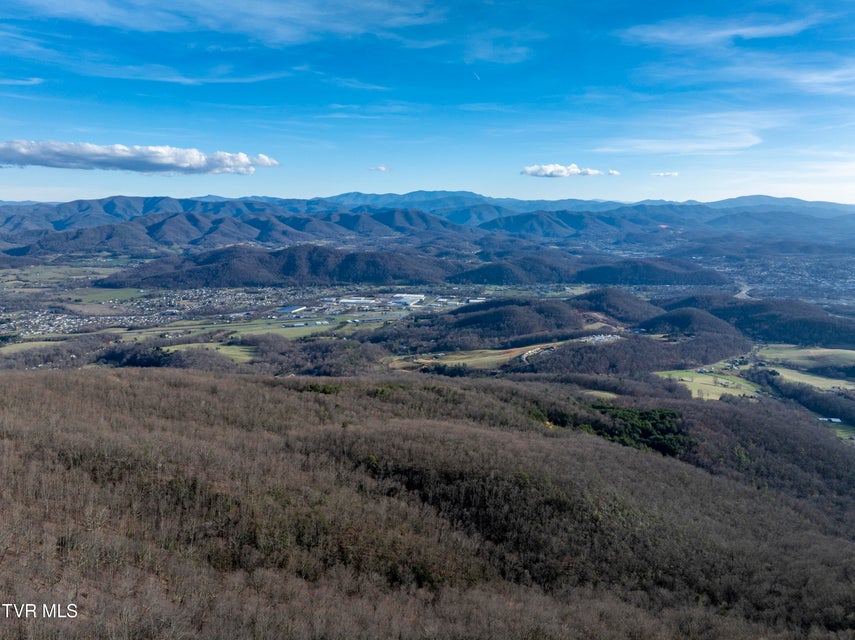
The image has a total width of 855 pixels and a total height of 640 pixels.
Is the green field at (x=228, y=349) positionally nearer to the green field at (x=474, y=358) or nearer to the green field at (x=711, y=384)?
the green field at (x=474, y=358)

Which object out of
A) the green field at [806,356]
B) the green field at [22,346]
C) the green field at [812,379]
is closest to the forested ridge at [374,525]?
the green field at [812,379]

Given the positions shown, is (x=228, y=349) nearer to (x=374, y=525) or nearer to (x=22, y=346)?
(x=22, y=346)

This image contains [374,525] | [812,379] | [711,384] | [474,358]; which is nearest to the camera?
[374,525]

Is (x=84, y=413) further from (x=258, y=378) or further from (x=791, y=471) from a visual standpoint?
(x=791, y=471)

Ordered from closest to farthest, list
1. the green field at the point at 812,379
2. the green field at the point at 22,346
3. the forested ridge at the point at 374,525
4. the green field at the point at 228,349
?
the forested ridge at the point at 374,525
the green field at the point at 812,379
the green field at the point at 228,349
the green field at the point at 22,346

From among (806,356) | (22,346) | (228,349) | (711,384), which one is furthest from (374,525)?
(806,356)

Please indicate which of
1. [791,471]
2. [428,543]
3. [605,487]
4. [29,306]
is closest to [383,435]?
[428,543]

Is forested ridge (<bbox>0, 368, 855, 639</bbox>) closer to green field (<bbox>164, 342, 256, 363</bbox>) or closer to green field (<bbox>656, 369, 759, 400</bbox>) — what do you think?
green field (<bbox>656, 369, 759, 400</bbox>)

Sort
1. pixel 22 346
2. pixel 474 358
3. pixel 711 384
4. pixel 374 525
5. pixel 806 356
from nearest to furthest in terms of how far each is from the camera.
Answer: pixel 374 525
pixel 711 384
pixel 474 358
pixel 22 346
pixel 806 356

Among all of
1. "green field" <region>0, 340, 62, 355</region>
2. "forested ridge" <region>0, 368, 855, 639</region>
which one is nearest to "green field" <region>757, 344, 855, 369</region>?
"forested ridge" <region>0, 368, 855, 639</region>
